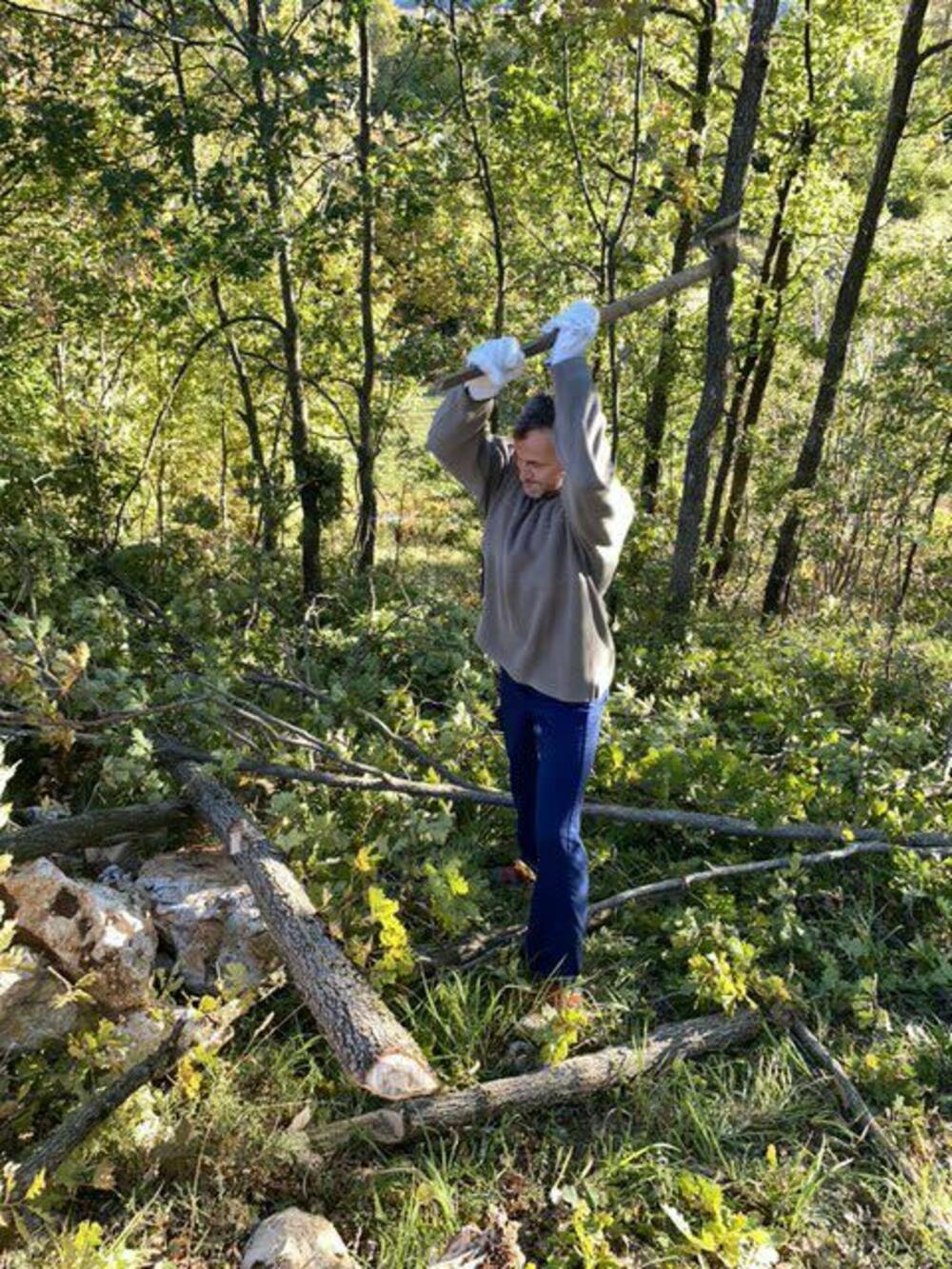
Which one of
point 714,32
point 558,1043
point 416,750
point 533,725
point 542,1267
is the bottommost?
point 542,1267

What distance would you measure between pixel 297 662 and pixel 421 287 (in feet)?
18.9

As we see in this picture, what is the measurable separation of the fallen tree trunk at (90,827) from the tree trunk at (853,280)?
5.69 metres

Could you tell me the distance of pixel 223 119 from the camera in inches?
194

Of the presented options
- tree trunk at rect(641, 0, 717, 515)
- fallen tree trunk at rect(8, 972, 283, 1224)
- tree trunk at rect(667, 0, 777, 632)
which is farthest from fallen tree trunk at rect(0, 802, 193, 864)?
tree trunk at rect(641, 0, 717, 515)

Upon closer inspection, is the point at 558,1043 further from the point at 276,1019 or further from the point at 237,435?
the point at 237,435

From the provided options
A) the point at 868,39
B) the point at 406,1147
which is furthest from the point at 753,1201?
the point at 868,39

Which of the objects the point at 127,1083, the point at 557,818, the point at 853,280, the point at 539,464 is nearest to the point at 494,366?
the point at 539,464

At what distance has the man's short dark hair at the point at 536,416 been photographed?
2572 mm

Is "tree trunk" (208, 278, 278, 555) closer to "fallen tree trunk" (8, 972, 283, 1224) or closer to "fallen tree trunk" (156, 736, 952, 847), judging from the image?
"fallen tree trunk" (156, 736, 952, 847)

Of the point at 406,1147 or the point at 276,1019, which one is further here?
the point at 276,1019

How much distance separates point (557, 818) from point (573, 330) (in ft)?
5.11

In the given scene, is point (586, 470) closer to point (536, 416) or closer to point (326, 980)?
point (536, 416)

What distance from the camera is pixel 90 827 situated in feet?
10.1

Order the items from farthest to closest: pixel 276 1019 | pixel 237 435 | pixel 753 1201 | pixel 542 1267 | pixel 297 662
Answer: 1. pixel 237 435
2. pixel 297 662
3. pixel 276 1019
4. pixel 753 1201
5. pixel 542 1267
